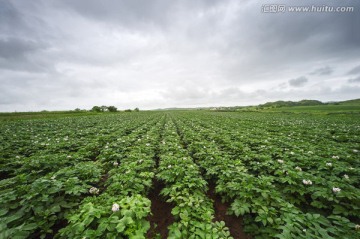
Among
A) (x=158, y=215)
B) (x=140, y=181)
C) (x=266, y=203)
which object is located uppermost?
(x=140, y=181)

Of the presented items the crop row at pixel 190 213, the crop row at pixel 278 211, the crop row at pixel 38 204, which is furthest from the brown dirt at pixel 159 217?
the crop row at pixel 38 204

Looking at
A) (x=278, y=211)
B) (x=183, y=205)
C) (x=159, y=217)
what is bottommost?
(x=159, y=217)

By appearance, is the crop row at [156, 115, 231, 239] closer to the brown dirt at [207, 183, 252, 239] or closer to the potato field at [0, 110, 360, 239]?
the potato field at [0, 110, 360, 239]

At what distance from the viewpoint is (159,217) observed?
3.98 m

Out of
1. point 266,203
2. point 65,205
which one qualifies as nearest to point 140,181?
point 65,205

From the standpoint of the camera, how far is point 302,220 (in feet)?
8.11

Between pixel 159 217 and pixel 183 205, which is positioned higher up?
pixel 183 205

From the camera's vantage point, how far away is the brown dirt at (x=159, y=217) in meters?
3.49

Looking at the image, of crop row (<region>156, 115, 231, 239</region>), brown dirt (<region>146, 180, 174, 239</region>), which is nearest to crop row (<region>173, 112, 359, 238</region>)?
crop row (<region>156, 115, 231, 239</region>)

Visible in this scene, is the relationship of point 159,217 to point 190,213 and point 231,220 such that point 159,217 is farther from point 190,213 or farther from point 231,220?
point 231,220

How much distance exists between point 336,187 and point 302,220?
1754 millimetres

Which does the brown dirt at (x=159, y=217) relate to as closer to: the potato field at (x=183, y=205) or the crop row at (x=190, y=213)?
the potato field at (x=183, y=205)

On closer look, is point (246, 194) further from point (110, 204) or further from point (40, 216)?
point (40, 216)

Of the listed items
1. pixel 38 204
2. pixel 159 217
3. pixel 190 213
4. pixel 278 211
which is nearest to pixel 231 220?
pixel 278 211
